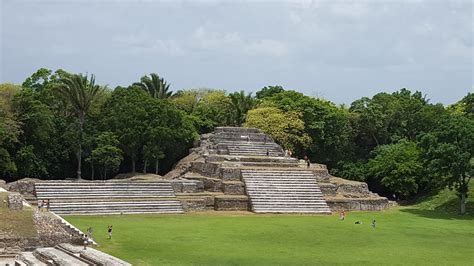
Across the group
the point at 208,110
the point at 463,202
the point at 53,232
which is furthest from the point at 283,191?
the point at 208,110

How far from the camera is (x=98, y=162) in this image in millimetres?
42469

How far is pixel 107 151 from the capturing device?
134ft

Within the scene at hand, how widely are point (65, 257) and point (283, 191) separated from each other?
19265mm

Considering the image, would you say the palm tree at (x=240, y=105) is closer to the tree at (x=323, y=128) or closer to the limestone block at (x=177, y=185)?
the tree at (x=323, y=128)

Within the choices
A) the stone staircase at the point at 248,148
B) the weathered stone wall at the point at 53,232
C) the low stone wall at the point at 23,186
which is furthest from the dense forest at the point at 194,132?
the weathered stone wall at the point at 53,232

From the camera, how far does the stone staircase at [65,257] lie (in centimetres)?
1797

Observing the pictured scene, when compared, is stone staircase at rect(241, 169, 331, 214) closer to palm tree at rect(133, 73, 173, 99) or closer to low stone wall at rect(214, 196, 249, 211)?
low stone wall at rect(214, 196, 249, 211)

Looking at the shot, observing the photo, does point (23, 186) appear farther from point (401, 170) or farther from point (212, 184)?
point (401, 170)

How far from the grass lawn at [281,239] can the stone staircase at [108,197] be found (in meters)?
1.43

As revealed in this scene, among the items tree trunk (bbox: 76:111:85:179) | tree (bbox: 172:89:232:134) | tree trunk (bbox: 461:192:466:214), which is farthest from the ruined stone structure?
tree (bbox: 172:89:232:134)

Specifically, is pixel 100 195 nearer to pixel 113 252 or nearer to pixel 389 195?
pixel 113 252

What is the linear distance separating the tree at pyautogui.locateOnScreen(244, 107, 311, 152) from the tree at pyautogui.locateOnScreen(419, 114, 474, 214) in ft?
43.2

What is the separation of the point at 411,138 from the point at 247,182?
22.9 meters

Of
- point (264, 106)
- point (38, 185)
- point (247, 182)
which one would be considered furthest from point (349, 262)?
point (264, 106)
